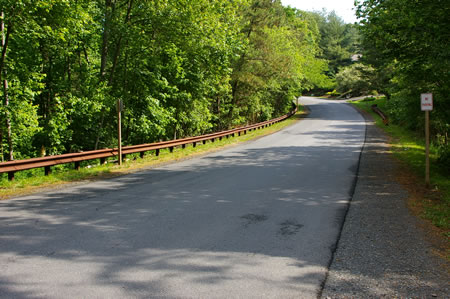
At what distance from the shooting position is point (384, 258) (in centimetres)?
479

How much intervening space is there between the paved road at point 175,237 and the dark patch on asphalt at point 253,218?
0.02 metres

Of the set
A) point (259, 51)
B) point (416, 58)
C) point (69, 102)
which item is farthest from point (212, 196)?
point (259, 51)

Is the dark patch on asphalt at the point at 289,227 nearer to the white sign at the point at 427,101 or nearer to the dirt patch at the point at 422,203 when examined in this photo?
the dirt patch at the point at 422,203

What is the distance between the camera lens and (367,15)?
11.9m

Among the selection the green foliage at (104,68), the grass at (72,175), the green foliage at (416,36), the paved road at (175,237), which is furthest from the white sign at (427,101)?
the green foliage at (104,68)

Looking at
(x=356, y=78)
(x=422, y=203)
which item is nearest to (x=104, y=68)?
(x=422, y=203)

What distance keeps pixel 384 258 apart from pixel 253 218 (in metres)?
2.36

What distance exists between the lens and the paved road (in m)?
3.93

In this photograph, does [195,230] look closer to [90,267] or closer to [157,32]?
[90,267]

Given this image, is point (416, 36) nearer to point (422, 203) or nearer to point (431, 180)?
point (431, 180)

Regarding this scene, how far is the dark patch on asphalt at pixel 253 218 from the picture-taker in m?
6.25

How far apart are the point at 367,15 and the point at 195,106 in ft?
38.1

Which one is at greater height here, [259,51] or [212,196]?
[259,51]

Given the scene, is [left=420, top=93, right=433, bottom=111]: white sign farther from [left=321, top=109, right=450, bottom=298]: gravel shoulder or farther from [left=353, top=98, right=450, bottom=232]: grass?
[left=321, top=109, right=450, bottom=298]: gravel shoulder
